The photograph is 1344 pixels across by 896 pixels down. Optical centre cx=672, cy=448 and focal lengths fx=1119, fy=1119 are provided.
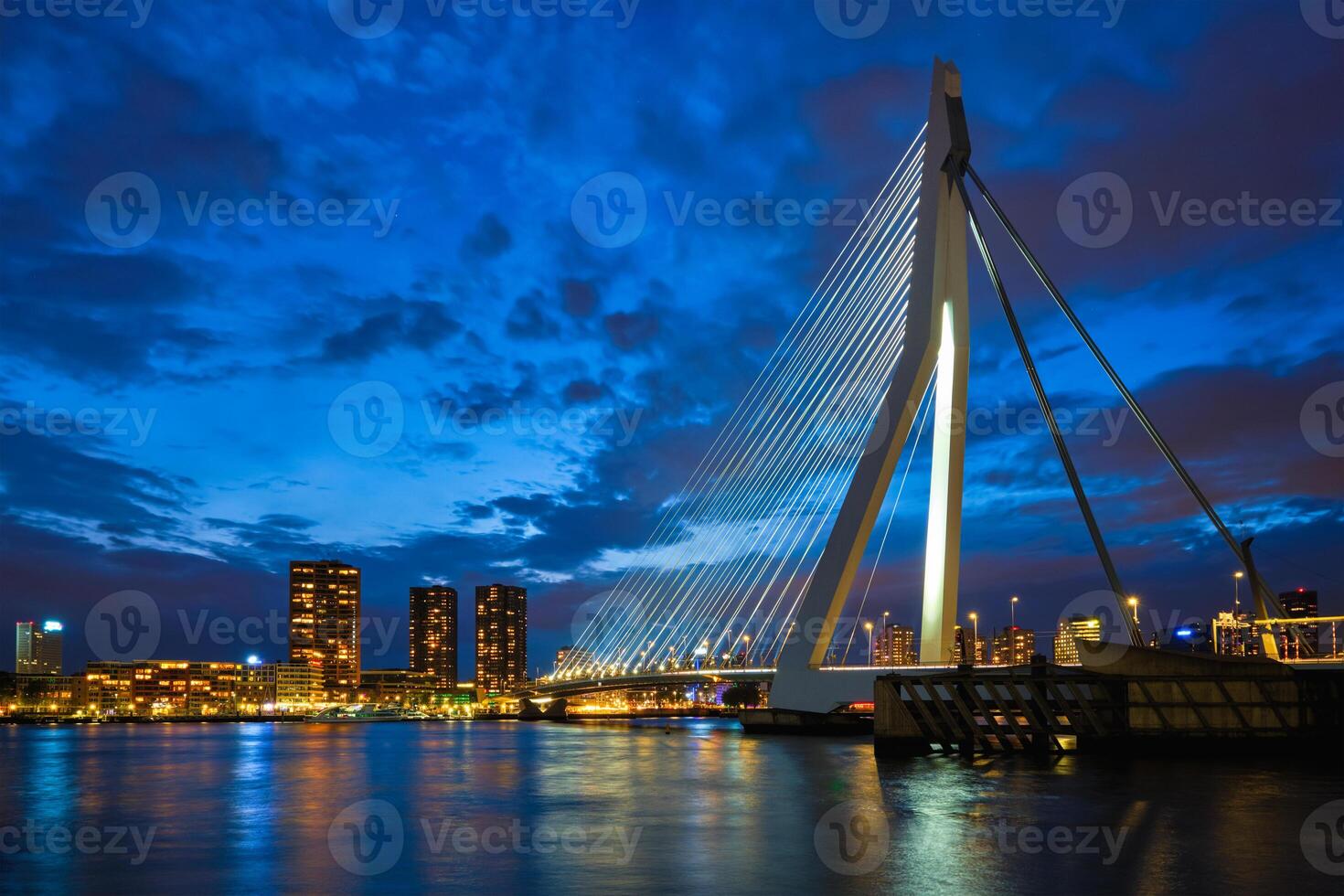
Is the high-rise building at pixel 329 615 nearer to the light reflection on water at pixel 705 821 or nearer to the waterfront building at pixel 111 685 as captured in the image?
the waterfront building at pixel 111 685

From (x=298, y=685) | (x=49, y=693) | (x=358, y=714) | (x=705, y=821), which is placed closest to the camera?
(x=705, y=821)

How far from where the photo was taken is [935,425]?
1435 inches

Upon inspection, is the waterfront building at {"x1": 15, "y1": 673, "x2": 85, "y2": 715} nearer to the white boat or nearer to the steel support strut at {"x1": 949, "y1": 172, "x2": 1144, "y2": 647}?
the white boat

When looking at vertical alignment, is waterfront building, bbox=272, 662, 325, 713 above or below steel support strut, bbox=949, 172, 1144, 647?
below

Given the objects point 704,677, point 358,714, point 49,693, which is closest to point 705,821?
point 704,677

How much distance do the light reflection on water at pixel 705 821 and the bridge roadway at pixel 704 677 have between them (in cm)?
496

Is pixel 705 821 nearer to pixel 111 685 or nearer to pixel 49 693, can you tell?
pixel 49 693

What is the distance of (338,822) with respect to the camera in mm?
18828

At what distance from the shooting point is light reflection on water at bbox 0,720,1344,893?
12500 mm

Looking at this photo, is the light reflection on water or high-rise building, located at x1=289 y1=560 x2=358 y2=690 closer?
the light reflection on water

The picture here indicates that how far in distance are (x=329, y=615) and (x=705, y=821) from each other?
622 ft

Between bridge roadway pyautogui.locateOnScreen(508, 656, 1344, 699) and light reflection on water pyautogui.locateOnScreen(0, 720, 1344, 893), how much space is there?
195 inches

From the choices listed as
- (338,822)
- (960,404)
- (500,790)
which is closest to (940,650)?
(960,404)

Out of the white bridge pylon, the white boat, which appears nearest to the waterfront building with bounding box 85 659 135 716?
the white boat
